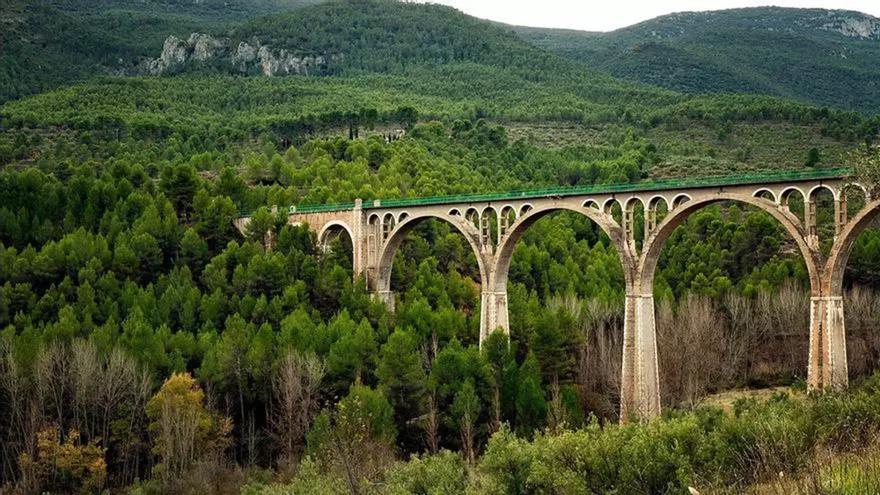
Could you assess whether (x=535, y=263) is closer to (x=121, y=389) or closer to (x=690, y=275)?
(x=690, y=275)

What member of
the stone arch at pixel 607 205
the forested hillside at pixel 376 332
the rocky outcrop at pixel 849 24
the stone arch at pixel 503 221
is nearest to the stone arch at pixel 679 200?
the stone arch at pixel 607 205

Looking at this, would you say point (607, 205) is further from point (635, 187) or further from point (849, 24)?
point (849, 24)

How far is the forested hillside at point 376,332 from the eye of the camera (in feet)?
73.1

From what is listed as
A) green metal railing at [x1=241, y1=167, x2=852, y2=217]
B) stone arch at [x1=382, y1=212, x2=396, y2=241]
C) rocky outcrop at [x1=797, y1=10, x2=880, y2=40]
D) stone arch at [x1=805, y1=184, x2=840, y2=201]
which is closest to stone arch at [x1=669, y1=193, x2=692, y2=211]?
green metal railing at [x1=241, y1=167, x2=852, y2=217]

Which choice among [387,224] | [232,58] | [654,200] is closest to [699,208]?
[654,200]

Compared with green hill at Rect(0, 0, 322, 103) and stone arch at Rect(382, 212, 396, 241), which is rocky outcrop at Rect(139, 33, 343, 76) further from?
stone arch at Rect(382, 212, 396, 241)

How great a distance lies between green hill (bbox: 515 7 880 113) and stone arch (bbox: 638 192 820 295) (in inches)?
3904

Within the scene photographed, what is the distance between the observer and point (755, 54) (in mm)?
148500

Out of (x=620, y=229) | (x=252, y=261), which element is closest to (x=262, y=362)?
(x=252, y=261)

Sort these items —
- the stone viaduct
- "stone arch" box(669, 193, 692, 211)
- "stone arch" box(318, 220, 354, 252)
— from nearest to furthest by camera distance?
the stone viaduct, "stone arch" box(669, 193, 692, 211), "stone arch" box(318, 220, 354, 252)

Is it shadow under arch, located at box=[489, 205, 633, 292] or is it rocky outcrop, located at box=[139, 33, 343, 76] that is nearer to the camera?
shadow under arch, located at box=[489, 205, 633, 292]

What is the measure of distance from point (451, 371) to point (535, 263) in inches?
814

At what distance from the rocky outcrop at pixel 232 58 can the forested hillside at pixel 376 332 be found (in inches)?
2067

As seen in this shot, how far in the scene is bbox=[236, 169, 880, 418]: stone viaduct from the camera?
98.7ft
